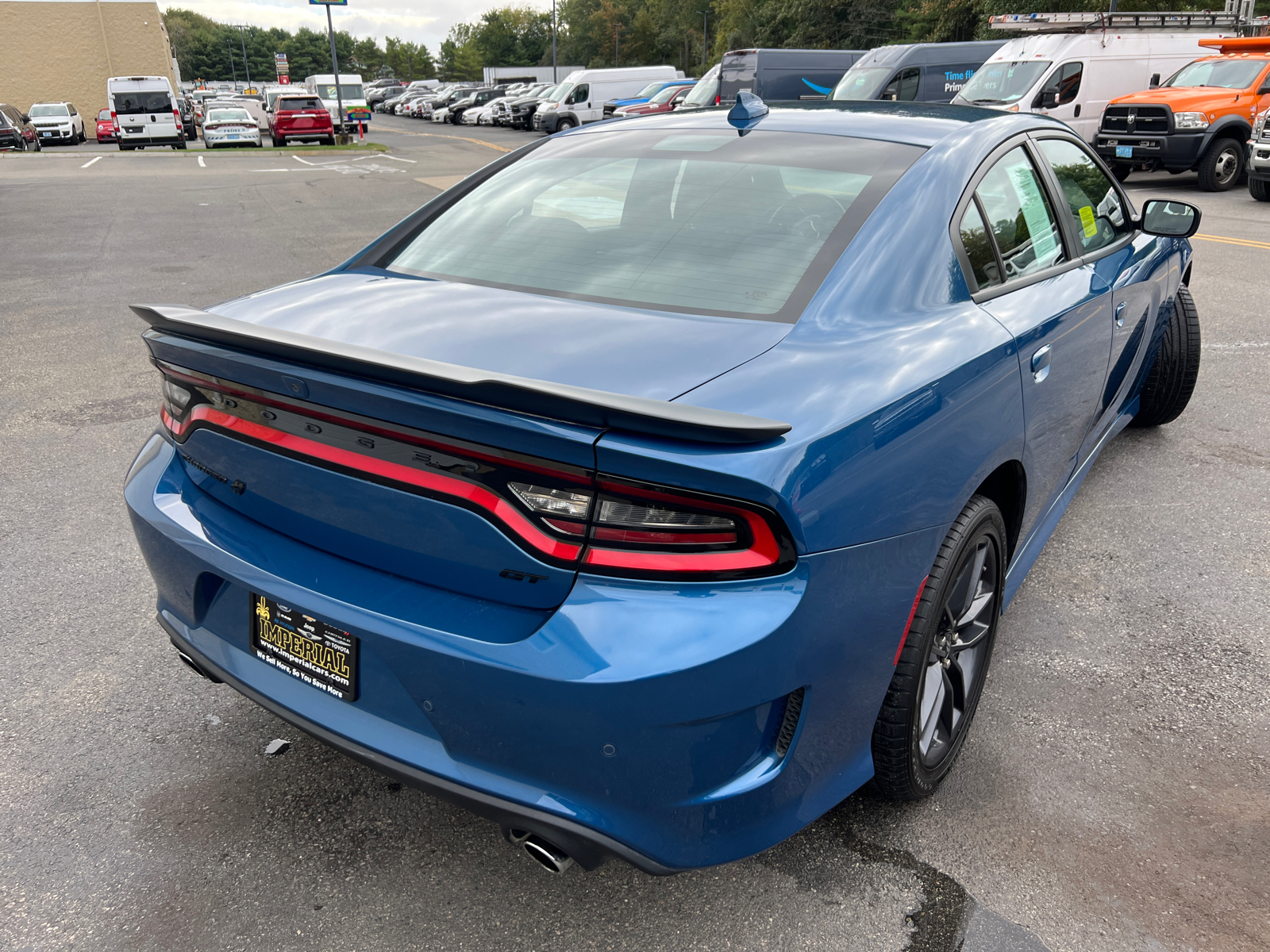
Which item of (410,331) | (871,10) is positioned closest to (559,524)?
(410,331)

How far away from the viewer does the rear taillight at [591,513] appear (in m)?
1.66

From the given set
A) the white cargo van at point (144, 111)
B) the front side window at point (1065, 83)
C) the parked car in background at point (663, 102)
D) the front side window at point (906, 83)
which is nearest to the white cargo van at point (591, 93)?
the parked car in background at point (663, 102)

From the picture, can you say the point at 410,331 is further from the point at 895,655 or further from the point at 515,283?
the point at 895,655

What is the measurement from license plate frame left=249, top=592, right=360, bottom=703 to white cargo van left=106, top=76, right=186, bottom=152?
108 feet

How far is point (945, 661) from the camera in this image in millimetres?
2375

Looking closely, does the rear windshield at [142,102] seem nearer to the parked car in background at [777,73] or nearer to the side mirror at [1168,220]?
the parked car in background at [777,73]

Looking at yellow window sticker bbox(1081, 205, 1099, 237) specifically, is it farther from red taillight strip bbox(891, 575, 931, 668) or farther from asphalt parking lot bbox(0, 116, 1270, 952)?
red taillight strip bbox(891, 575, 931, 668)

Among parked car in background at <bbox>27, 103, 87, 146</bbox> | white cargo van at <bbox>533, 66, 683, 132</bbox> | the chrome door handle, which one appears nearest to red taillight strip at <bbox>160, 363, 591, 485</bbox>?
the chrome door handle

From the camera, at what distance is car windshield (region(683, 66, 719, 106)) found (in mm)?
25375

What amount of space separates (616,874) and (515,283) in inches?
57.5

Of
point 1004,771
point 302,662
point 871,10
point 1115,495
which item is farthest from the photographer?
point 871,10

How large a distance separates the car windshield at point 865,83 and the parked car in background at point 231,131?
715 inches

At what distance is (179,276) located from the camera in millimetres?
9211

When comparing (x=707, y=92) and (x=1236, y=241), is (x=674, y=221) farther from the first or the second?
(x=707, y=92)
